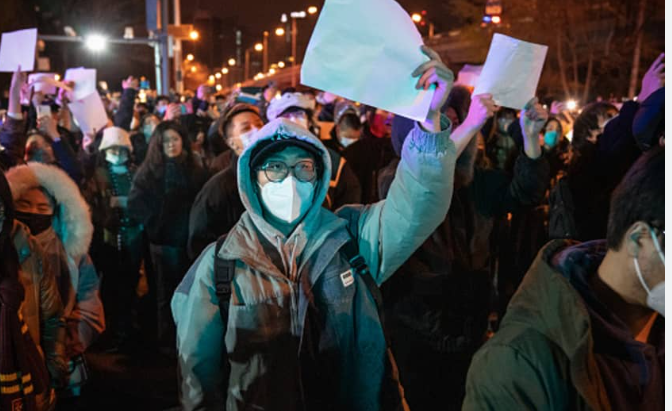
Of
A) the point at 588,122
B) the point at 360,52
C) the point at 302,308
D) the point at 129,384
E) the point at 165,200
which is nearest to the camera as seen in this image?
the point at 360,52

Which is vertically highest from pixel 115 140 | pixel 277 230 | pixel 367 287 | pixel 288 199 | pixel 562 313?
pixel 115 140

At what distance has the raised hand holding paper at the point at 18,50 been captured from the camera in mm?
8367

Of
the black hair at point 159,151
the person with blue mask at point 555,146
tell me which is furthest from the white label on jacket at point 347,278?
the person with blue mask at point 555,146

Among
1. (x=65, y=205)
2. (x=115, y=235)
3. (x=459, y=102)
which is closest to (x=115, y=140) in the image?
(x=115, y=235)

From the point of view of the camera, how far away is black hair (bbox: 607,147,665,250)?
190 cm

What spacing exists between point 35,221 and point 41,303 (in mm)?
759

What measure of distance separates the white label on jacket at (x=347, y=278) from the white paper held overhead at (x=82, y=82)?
823cm

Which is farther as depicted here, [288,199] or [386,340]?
[288,199]

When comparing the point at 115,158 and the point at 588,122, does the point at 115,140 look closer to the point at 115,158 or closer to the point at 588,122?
the point at 115,158

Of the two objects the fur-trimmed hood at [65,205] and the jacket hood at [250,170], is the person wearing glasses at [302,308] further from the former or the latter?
the fur-trimmed hood at [65,205]

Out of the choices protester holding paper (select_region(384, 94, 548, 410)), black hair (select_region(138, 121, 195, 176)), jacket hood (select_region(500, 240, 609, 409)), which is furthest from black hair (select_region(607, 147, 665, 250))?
black hair (select_region(138, 121, 195, 176))

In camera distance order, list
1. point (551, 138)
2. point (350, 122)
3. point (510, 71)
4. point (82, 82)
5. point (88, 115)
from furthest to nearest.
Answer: point (82, 82) → point (88, 115) → point (350, 122) → point (551, 138) → point (510, 71)

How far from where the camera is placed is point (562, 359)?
185 centimetres

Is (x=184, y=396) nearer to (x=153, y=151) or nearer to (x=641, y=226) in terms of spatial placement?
(x=641, y=226)
